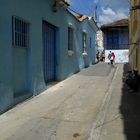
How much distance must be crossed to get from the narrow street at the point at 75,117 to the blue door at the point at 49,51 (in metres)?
1.37

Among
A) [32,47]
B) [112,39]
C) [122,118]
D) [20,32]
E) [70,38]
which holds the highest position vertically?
[112,39]

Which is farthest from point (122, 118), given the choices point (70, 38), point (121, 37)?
point (121, 37)

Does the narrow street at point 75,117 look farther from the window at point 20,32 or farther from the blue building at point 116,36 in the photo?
the blue building at point 116,36

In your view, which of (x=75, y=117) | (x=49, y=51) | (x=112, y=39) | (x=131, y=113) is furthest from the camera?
(x=112, y=39)

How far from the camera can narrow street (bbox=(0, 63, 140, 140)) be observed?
771 cm

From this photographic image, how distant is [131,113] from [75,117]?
1.64 meters

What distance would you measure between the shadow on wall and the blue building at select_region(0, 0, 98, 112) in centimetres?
321

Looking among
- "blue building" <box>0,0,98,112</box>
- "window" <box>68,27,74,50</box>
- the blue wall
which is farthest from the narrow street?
the blue wall

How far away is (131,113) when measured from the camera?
9.70m

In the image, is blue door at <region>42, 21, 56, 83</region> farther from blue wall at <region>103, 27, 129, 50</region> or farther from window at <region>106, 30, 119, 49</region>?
window at <region>106, 30, 119, 49</region>

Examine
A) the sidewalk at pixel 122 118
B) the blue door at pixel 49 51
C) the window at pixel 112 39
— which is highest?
the window at pixel 112 39

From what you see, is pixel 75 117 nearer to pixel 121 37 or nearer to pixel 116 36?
pixel 121 37

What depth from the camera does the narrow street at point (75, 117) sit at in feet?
25.3

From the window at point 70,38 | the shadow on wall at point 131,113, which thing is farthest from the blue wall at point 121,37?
the shadow on wall at point 131,113
